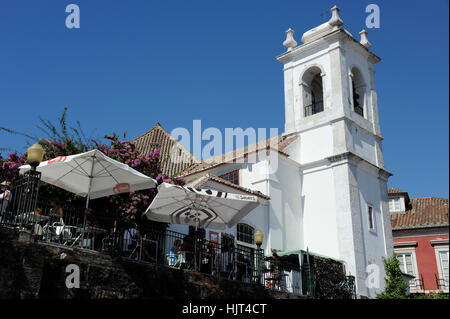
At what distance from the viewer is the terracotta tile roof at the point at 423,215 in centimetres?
3059

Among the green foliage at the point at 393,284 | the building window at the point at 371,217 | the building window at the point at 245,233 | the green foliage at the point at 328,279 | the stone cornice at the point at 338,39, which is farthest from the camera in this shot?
the stone cornice at the point at 338,39

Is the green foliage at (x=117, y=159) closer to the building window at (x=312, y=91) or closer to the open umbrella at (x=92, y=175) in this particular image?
the open umbrella at (x=92, y=175)

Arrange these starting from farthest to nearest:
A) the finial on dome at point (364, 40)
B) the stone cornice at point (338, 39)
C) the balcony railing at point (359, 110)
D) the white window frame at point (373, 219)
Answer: the finial on dome at point (364, 40) → the balcony railing at point (359, 110) → the stone cornice at point (338, 39) → the white window frame at point (373, 219)

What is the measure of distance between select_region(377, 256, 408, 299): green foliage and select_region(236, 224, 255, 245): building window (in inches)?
238

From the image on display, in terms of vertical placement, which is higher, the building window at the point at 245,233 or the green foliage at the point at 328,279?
the building window at the point at 245,233

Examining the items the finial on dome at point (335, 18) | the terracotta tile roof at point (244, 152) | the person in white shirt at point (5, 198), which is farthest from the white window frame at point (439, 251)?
the person in white shirt at point (5, 198)

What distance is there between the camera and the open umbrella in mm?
12156

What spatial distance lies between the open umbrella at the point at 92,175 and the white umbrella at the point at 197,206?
759mm

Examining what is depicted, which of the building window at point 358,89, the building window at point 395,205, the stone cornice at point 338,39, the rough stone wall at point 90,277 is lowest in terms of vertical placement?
the rough stone wall at point 90,277

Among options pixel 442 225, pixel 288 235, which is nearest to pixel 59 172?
pixel 288 235

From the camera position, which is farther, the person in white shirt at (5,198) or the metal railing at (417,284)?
the metal railing at (417,284)

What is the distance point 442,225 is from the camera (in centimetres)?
2983
